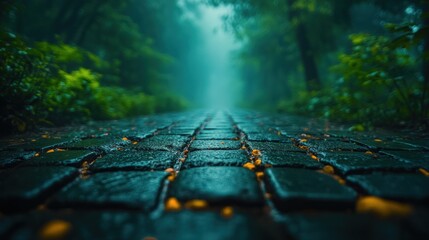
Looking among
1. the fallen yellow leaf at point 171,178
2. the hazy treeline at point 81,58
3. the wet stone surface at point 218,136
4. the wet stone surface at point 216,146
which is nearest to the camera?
the fallen yellow leaf at point 171,178

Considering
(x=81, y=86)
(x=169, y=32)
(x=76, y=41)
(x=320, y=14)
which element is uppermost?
(x=169, y=32)

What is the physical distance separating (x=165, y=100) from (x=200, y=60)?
92.4ft

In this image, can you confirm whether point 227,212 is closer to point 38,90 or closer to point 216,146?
point 216,146

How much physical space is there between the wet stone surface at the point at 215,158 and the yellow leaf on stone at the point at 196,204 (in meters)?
0.51

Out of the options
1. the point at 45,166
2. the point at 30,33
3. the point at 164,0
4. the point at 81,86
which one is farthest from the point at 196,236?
the point at 164,0

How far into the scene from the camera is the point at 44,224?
83 cm

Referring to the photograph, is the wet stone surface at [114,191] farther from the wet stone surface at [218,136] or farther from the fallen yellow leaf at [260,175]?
the wet stone surface at [218,136]

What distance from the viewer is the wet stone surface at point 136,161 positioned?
145 centimetres

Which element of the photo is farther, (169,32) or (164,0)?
(169,32)

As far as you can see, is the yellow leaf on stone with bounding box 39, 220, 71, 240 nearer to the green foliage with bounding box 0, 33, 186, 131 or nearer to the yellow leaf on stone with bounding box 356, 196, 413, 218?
the yellow leaf on stone with bounding box 356, 196, 413, 218

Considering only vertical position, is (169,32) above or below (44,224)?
above

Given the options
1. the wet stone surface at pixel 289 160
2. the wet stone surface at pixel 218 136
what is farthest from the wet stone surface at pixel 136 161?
the wet stone surface at pixel 218 136

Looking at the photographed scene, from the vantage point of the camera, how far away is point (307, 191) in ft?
3.34

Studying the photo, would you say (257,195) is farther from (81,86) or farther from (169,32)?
(169,32)
